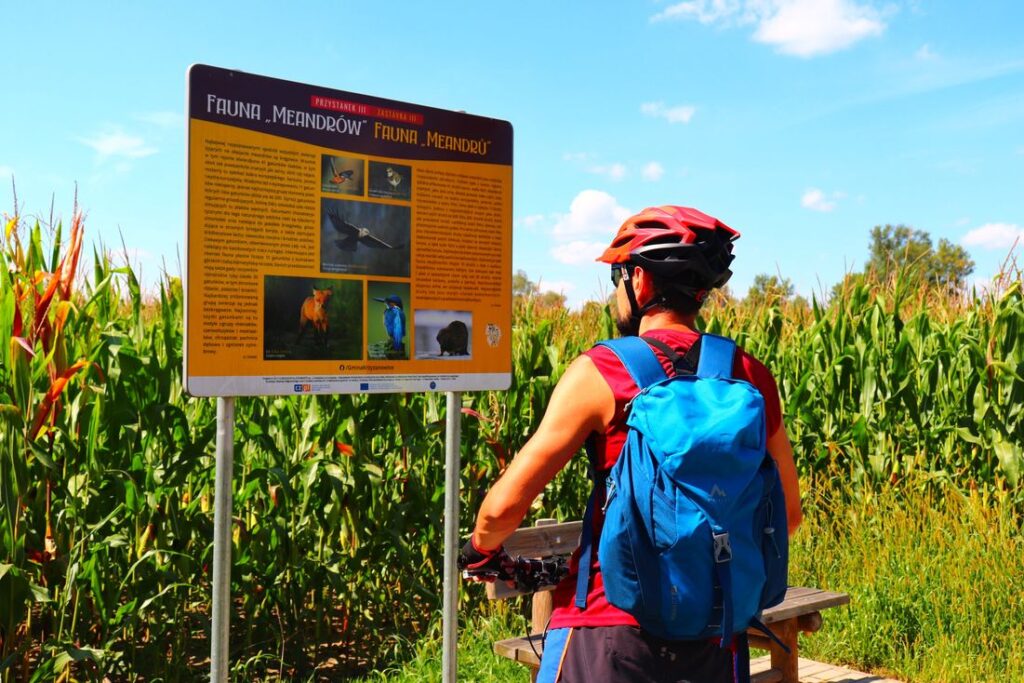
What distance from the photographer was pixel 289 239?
333cm

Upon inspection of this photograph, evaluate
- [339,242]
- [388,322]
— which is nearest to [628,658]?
[388,322]

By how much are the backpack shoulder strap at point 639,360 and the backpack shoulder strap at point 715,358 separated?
0.11 meters

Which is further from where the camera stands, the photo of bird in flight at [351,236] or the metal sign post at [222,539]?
the photo of bird in flight at [351,236]

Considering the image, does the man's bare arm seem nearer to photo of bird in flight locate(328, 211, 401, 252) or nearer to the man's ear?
the man's ear

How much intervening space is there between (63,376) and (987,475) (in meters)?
6.18

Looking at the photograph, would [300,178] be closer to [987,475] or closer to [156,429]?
[156,429]

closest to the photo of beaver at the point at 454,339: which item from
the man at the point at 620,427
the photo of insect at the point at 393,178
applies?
the photo of insect at the point at 393,178

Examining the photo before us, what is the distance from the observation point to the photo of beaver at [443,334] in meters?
3.70

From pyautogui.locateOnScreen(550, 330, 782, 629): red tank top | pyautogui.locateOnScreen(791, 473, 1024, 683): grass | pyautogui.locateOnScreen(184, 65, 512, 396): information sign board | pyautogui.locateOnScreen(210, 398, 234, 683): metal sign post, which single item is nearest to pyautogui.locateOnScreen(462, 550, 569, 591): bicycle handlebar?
pyautogui.locateOnScreen(550, 330, 782, 629): red tank top

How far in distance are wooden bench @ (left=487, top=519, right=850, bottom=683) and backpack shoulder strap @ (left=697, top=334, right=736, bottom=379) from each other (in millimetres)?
993

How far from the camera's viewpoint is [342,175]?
3.49 m

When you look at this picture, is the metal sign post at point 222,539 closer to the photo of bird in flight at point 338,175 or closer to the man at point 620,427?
the photo of bird in flight at point 338,175

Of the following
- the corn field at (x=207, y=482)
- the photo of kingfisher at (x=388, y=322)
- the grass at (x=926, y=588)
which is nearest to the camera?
the photo of kingfisher at (x=388, y=322)

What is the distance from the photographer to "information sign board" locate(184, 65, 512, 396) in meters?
3.16
